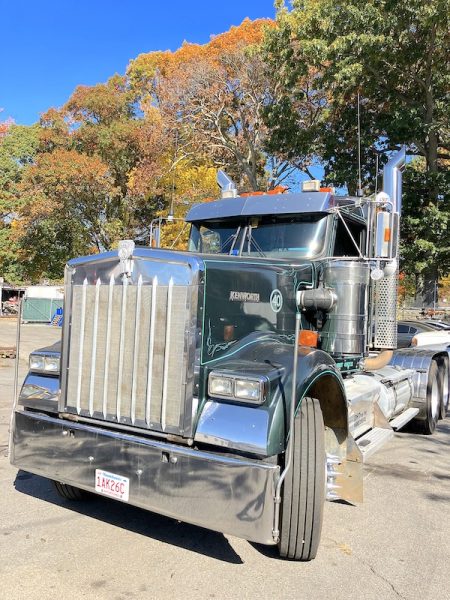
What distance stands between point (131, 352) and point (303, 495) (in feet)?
4.54

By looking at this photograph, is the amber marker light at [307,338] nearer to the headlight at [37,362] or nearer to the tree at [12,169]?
the headlight at [37,362]

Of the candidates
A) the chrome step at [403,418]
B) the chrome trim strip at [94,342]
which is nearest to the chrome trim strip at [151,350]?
the chrome trim strip at [94,342]

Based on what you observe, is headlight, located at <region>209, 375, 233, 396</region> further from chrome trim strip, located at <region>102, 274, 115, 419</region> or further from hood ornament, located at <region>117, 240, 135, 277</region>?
hood ornament, located at <region>117, 240, 135, 277</region>

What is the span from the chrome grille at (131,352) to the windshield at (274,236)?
6.13 feet

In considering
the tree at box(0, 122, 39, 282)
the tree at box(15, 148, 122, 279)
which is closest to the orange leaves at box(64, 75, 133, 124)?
the tree at box(15, 148, 122, 279)

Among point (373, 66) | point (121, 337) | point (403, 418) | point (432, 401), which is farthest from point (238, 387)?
point (373, 66)

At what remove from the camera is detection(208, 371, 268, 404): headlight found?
124 inches

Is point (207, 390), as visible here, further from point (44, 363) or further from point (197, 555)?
point (44, 363)

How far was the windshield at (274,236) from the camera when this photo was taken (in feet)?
16.8

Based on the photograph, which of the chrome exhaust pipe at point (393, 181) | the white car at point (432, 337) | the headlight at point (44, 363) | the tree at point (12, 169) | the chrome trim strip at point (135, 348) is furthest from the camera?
the tree at point (12, 169)

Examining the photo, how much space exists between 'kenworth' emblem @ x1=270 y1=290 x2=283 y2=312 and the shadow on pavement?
1.71 meters

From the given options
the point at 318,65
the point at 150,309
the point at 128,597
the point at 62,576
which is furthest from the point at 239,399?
the point at 318,65

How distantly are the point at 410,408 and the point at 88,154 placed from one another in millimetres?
24739

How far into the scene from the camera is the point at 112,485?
3447 mm
